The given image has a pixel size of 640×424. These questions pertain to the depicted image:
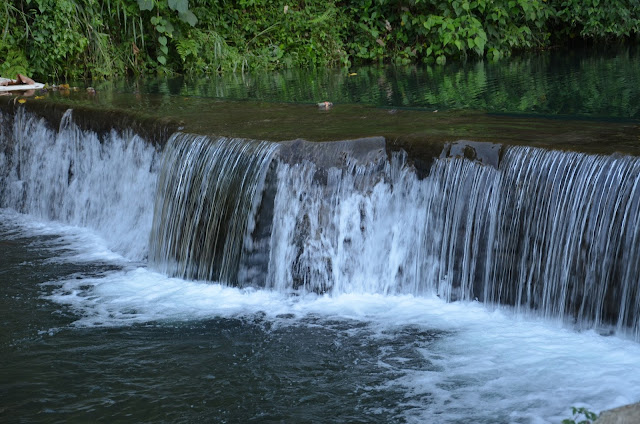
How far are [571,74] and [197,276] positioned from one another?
6492 millimetres

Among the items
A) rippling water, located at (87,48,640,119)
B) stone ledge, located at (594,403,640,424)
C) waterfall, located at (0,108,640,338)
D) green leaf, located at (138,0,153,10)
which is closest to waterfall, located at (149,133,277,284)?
waterfall, located at (0,108,640,338)

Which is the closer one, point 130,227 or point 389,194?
point 389,194

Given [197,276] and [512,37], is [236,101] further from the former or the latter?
[512,37]

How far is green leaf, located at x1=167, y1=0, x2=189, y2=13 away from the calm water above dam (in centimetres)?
512

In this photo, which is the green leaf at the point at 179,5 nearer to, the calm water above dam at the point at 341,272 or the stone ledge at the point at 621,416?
the calm water above dam at the point at 341,272

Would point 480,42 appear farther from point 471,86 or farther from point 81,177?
point 81,177

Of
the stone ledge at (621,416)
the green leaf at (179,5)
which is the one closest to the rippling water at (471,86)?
the green leaf at (179,5)

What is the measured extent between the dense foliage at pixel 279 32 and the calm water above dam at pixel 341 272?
14.7 ft

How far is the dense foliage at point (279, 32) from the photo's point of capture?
12227 millimetres

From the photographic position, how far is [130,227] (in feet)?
25.6

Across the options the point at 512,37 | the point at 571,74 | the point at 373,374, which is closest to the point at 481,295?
the point at 373,374

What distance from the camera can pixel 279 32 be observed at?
15.1 meters

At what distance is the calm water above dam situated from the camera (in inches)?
178

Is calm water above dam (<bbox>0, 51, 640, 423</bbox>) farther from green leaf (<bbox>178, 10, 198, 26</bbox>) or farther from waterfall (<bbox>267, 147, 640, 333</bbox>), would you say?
green leaf (<bbox>178, 10, 198, 26</bbox>)
